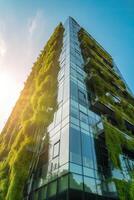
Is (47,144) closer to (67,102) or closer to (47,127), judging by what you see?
(47,127)

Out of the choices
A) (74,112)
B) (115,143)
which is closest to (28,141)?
(74,112)

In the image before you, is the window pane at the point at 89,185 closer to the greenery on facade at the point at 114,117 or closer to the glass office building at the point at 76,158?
the glass office building at the point at 76,158

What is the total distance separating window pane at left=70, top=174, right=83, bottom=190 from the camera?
10280 millimetres

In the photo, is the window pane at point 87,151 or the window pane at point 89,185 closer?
the window pane at point 89,185

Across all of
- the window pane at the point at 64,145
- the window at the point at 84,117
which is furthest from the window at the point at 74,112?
the window pane at the point at 64,145

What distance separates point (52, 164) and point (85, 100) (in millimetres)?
7860

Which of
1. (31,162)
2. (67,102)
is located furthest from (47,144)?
(67,102)

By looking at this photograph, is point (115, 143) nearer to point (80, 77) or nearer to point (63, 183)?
point (63, 183)

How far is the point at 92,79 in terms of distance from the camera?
21672 mm

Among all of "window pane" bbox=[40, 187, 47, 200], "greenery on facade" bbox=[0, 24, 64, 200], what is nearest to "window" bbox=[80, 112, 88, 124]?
"greenery on facade" bbox=[0, 24, 64, 200]

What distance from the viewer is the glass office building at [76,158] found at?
35.3 ft

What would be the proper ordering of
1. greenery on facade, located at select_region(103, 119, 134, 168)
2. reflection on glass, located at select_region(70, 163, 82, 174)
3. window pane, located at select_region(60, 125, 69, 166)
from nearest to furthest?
reflection on glass, located at select_region(70, 163, 82, 174) → window pane, located at select_region(60, 125, 69, 166) → greenery on facade, located at select_region(103, 119, 134, 168)

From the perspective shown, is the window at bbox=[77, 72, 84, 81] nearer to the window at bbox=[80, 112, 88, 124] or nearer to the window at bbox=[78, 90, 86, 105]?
the window at bbox=[78, 90, 86, 105]

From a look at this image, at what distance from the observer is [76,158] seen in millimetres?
11633
